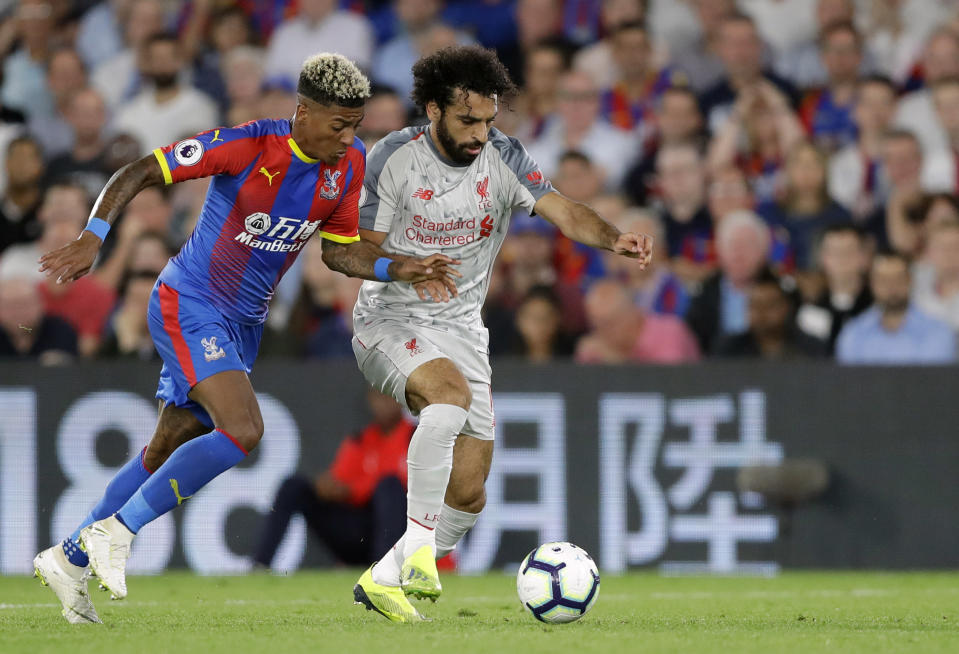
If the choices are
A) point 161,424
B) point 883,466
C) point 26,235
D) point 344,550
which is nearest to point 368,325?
point 161,424

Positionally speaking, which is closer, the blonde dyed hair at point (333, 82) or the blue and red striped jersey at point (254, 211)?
the blonde dyed hair at point (333, 82)

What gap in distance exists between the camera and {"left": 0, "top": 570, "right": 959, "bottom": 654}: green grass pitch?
5.54m

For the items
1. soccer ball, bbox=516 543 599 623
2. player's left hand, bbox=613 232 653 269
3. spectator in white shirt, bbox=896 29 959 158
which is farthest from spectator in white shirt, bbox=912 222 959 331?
soccer ball, bbox=516 543 599 623

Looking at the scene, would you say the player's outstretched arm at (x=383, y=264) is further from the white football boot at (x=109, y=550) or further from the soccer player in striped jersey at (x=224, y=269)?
the white football boot at (x=109, y=550)

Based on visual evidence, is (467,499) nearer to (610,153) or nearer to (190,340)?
(190,340)

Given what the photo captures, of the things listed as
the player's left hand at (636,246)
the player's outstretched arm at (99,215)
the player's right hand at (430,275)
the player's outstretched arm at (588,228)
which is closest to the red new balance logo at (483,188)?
the player's outstretched arm at (588,228)

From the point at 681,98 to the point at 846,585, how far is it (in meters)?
4.71

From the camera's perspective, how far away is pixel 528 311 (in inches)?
429

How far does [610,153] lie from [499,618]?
6.42 meters

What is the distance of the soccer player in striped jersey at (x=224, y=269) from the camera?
6234 mm

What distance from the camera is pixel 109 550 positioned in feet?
20.0

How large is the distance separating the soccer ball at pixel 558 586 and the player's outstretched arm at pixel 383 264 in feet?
4.25

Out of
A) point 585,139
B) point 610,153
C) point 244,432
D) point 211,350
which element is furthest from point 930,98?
point 244,432

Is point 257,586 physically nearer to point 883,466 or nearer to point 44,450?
point 44,450
